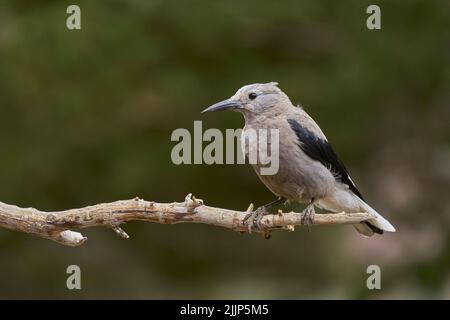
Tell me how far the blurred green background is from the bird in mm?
3511

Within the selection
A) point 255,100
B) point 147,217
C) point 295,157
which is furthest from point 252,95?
point 147,217

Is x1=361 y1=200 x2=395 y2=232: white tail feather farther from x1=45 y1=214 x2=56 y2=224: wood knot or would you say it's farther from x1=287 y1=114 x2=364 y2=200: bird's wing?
x1=45 y1=214 x2=56 y2=224: wood knot

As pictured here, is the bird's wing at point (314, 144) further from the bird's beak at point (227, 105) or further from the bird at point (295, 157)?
the bird's beak at point (227, 105)

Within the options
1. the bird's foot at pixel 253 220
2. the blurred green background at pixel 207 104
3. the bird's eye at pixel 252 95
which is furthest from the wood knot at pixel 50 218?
the blurred green background at pixel 207 104

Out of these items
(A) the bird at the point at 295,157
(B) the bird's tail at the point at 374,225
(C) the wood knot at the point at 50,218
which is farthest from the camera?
(B) the bird's tail at the point at 374,225

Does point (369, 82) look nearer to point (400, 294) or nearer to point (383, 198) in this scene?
point (383, 198)

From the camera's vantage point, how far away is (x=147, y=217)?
15.0 feet

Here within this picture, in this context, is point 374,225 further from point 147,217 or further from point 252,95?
point 147,217

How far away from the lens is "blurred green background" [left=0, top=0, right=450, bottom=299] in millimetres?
8688

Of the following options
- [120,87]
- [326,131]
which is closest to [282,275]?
[326,131]

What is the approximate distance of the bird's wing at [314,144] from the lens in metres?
5.09

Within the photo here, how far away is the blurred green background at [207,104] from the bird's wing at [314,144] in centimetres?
349

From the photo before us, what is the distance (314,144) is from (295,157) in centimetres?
20

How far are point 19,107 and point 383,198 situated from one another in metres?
4.06
